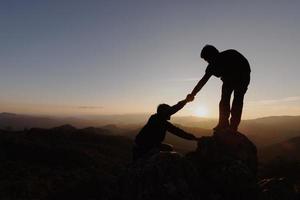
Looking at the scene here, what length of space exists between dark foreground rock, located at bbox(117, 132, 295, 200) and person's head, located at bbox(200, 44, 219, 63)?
7.02ft

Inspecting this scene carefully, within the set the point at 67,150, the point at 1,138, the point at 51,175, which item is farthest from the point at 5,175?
the point at 1,138

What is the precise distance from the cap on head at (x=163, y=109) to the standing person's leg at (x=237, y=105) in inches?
79.3

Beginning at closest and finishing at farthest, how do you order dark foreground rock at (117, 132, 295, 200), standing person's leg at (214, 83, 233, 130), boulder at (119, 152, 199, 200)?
boulder at (119, 152, 199, 200) → dark foreground rock at (117, 132, 295, 200) → standing person's leg at (214, 83, 233, 130)

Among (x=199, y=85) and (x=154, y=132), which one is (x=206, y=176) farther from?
(x=199, y=85)

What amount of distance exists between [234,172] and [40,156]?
2217 centimetres

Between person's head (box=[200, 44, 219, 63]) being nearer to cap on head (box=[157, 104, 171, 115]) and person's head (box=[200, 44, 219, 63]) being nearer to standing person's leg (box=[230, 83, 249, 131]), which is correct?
standing person's leg (box=[230, 83, 249, 131])

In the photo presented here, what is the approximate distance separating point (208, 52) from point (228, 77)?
3.14ft

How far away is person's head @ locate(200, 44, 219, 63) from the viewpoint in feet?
36.6

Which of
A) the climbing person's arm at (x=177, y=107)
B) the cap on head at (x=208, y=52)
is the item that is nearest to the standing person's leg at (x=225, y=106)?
the cap on head at (x=208, y=52)

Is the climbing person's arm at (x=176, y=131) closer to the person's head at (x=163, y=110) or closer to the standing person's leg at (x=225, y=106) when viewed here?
the person's head at (x=163, y=110)

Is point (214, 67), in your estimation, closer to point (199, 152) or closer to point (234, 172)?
point (199, 152)

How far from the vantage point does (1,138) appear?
34.1m

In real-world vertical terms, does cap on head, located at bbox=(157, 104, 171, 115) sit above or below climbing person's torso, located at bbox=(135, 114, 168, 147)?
above

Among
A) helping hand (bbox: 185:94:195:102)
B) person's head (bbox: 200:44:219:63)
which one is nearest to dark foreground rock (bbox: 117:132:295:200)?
helping hand (bbox: 185:94:195:102)
